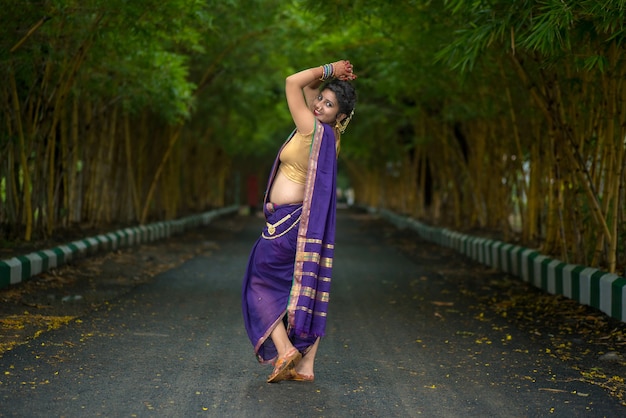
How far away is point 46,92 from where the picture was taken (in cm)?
1099

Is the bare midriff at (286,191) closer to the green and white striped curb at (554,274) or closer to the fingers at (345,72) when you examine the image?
the fingers at (345,72)

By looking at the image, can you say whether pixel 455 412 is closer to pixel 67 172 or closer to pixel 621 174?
pixel 621 174

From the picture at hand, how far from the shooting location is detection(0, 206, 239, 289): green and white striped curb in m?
8.30

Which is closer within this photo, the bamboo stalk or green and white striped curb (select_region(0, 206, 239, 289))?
green and white striped curb (select_region(0, 206, 239, 289))

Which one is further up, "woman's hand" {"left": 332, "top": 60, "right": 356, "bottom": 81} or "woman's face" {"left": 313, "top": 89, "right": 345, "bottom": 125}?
"woman's hand" {"left": 332, "top": 60, "right": 356, "bottom": 81}

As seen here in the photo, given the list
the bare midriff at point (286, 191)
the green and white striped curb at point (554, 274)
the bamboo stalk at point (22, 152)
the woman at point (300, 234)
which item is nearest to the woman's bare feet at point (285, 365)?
the woman at point (300, 234)

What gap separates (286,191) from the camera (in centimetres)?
460

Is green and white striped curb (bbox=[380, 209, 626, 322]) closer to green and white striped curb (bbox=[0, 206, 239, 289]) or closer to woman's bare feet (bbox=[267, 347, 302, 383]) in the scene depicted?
woman's bare feet (bbox=[267, 347, 302, 383])

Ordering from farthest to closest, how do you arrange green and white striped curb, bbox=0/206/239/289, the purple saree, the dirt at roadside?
green and white striped curb, bbox=0/206/239/289 → the dirt at roadside → the purple saree

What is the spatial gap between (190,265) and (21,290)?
12.5 feet

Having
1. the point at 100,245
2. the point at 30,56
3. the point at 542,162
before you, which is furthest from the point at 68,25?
the point at 542,162

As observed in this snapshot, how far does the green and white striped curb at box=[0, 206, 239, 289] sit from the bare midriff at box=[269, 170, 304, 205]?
430 cm

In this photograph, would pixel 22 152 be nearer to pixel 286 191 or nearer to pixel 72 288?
pixel 72 288

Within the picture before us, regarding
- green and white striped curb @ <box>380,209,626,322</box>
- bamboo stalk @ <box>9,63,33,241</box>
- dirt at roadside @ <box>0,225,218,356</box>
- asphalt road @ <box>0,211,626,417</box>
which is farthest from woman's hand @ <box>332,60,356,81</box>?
bamboo stalk @ <box>9,63,33,241</box>
